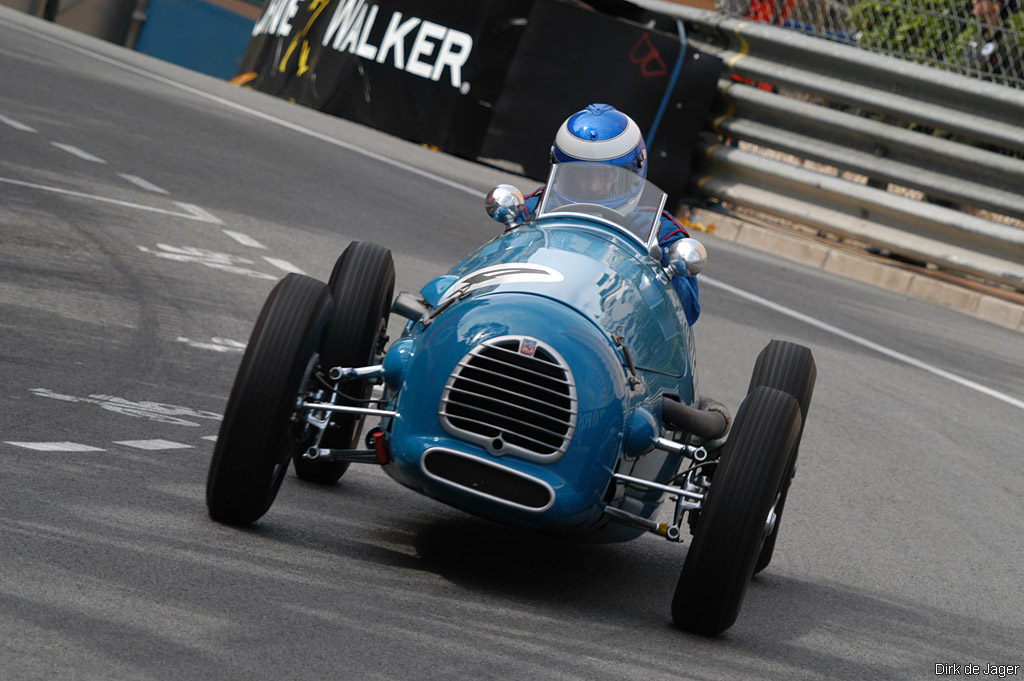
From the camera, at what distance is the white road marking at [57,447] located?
494cm

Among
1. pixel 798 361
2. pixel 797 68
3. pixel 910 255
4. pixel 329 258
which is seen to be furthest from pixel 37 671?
pixel 797 68

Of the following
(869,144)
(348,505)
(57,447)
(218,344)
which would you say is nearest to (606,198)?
(348,505)

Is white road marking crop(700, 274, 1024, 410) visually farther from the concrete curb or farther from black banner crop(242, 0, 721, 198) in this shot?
black banner crop(242, 0, 721, 198)

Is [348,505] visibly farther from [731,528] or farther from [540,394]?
[731,528]

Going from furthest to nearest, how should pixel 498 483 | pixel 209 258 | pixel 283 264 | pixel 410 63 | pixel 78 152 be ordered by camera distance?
pixel 410 63, pixel 78 152, pixel 283 264, pixel 209 258, pixel 498 483

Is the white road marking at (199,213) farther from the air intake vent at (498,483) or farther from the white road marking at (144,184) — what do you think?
the air intake vent at (498,483)

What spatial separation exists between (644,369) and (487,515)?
0.76 meters

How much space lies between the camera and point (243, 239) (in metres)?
10.1

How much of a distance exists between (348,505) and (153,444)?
0.75 meters

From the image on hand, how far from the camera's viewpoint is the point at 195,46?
33.0m

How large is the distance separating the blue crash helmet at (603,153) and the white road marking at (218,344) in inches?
82.3

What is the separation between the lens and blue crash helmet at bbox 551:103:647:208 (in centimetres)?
587

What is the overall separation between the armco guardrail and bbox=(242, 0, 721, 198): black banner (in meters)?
0.49

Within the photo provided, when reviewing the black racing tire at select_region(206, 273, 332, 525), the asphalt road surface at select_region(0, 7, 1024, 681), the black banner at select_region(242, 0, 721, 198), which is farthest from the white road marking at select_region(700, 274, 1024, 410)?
the black racing tire at select_region(206, 273, 332, 525)
